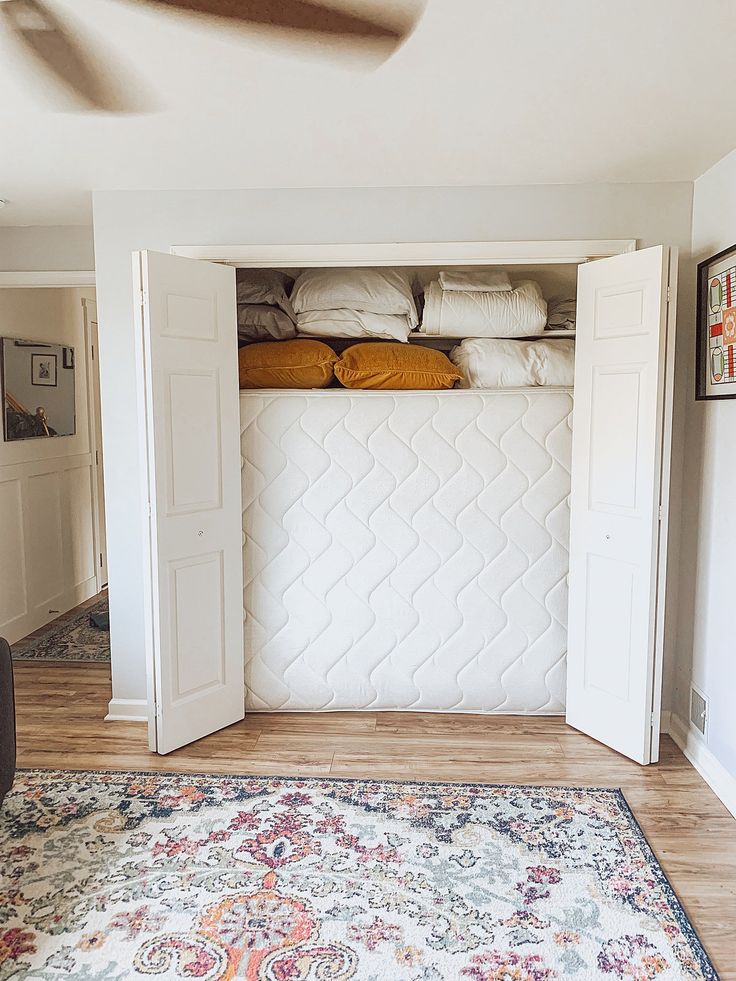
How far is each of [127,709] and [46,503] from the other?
2.15 meters

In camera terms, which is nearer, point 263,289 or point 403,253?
point 403,253

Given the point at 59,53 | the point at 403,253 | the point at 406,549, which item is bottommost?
the point at 406,549

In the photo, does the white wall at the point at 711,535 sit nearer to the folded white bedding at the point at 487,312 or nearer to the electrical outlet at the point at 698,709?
the electrical outlet at the point at 698,709

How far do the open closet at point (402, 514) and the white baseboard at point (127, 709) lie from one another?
423mm

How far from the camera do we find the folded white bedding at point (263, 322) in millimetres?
3771

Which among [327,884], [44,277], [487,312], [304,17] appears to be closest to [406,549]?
[487,312]

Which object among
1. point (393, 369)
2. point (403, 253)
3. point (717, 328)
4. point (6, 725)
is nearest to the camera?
point (6, 725)

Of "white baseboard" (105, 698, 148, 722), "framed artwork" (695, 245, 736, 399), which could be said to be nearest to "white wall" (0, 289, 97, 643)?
"white baseboard" (105, 698, 148, 722)

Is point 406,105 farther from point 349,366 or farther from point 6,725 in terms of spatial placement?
point 6,725

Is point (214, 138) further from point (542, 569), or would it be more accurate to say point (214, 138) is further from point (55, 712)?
point (55, 712)

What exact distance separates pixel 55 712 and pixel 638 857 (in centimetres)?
275

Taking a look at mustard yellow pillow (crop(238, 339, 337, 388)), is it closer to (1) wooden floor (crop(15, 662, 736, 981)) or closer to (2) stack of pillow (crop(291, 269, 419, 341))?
(2) stack of pillow (crop(291, 269, 419, 341))

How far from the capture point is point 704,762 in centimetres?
315

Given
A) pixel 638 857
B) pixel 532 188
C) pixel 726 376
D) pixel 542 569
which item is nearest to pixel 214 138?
pixel 532 188
